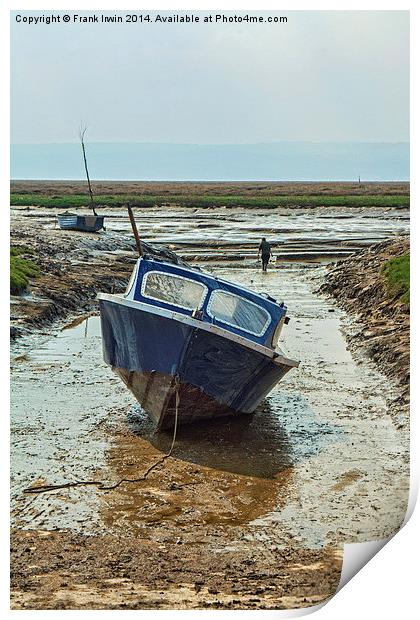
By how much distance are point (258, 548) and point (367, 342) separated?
653 cm

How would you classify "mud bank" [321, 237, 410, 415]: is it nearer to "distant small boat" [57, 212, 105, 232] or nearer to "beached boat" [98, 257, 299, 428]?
"beached boat" [98, 257, 299, 428]

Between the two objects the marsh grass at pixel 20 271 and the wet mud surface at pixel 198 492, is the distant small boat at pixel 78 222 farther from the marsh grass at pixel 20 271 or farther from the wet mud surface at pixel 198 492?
the wet mud surface at pixel 198 492

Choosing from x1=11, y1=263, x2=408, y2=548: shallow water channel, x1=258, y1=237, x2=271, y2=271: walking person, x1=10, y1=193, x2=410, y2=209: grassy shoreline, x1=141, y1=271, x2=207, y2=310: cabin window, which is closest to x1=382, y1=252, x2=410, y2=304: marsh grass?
x1=11, y1=263, x2=408, y2=548: shallow water channel

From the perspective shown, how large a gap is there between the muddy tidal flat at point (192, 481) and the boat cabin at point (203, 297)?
115cm

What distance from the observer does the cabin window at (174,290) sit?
10.5 meters

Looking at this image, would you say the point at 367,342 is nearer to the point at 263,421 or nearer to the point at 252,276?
the point at 263,421

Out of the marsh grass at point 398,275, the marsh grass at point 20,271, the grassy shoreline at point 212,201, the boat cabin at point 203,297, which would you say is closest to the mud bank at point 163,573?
the boat cabin at point 203,297

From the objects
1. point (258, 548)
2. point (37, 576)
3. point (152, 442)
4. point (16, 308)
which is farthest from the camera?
point (16, 308)

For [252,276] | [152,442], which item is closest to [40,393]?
[152,442]

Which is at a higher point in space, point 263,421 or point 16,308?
point 16,308

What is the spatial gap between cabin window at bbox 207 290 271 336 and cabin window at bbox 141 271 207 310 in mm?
163

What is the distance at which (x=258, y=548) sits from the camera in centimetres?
827

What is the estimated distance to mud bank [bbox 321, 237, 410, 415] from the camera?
12.7m

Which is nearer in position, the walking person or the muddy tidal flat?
the muddy tidal flat
